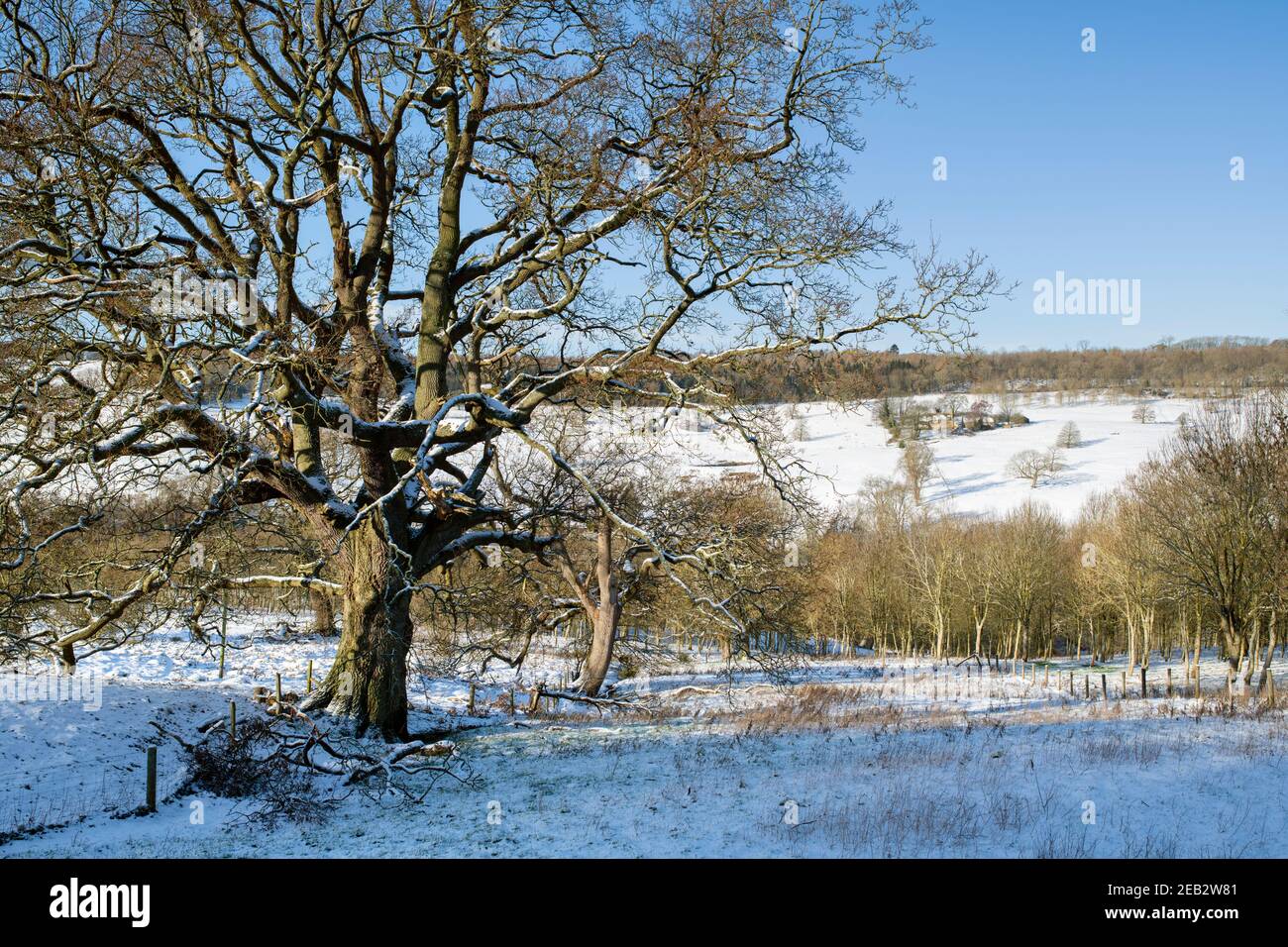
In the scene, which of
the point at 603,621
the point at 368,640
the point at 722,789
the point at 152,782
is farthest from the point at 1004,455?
the point at 152,782

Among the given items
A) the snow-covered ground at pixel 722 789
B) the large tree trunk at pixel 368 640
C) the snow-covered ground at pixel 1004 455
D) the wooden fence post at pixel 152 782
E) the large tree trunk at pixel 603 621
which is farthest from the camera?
the snow-covered ground at pixel 1004 455

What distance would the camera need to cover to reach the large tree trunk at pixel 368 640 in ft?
43.6

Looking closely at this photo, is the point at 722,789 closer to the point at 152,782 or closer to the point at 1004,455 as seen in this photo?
the point at 152,782

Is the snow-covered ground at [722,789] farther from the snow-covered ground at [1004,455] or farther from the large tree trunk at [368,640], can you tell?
the snow-covered ground at [1004,455]

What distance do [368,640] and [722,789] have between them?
630 cm

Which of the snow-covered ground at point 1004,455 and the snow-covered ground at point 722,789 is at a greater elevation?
the snow-covered ground at point 1004,455

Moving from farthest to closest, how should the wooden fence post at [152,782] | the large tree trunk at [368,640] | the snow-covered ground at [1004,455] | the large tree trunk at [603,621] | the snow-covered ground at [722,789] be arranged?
the snow-covered ground at [1004,455] < the large tree trunk at [603,621] < the large tree trunk at [368,640] < the wooden fence post at [152,782] < the snow-covered ground at [722,789]

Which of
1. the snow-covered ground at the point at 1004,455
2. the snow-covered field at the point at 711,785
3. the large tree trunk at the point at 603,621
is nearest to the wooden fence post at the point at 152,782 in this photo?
the snow-covered field at the point at 711,785

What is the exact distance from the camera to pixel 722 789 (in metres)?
10.2

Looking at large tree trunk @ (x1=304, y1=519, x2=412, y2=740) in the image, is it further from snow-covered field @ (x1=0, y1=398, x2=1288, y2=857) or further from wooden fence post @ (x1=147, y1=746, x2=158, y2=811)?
wooden fence post @ (x1=147, y1=746, x2=158, y2=811)

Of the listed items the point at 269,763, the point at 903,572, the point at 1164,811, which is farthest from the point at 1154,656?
the point at 269,763

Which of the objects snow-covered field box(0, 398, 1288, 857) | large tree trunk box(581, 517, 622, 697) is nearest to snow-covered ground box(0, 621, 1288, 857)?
snow-covered field box(0, 398, 1288, 857)

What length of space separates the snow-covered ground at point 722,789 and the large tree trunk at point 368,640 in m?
1.45
